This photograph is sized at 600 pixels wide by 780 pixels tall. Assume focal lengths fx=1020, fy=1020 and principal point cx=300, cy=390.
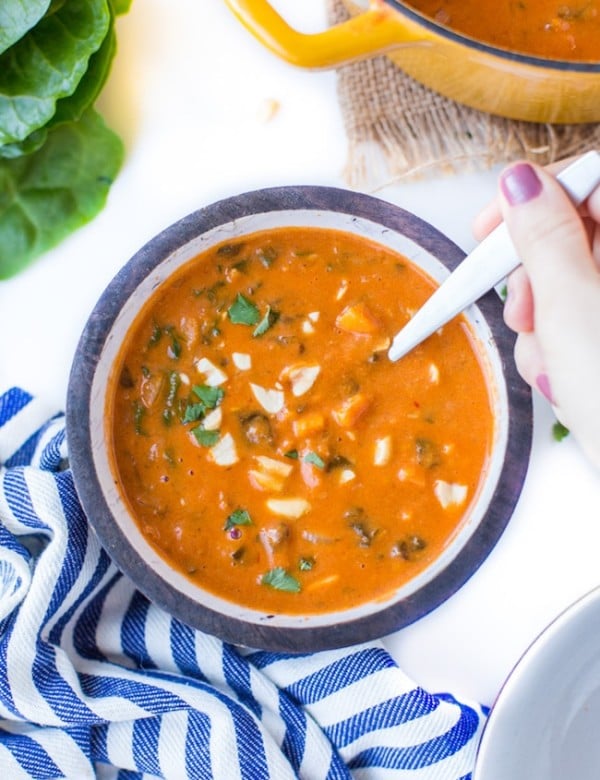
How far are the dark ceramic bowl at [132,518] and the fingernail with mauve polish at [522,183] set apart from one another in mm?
399

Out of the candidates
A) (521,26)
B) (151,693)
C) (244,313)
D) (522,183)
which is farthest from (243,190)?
(151,693)

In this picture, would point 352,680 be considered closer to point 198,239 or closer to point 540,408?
point 540,408

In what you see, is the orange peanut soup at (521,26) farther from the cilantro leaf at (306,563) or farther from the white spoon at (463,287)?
the cilantro leaf at (306,563)

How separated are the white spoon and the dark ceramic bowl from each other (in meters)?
0.09

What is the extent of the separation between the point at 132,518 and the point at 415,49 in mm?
1110

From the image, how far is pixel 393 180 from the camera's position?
235cm

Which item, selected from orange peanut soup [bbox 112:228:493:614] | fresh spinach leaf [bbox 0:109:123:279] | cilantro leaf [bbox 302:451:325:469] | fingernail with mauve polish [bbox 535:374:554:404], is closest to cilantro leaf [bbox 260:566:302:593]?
Answer: orange peanut soup [bbox 112:228:493:614]

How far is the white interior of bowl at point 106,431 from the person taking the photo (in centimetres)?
214

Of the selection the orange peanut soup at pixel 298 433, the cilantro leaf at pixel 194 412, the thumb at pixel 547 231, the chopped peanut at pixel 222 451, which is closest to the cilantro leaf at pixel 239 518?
the orange peanut soup at pixel 298 433

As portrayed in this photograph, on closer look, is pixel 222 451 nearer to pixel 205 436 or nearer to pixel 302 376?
pixel 205 436

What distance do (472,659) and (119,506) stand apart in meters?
0.90

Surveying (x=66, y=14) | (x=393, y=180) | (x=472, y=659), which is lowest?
(x=472, y=659)

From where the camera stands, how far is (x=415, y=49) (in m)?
1.95

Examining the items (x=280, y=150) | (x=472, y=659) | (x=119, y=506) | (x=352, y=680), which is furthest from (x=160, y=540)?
(x=280, y=150)
